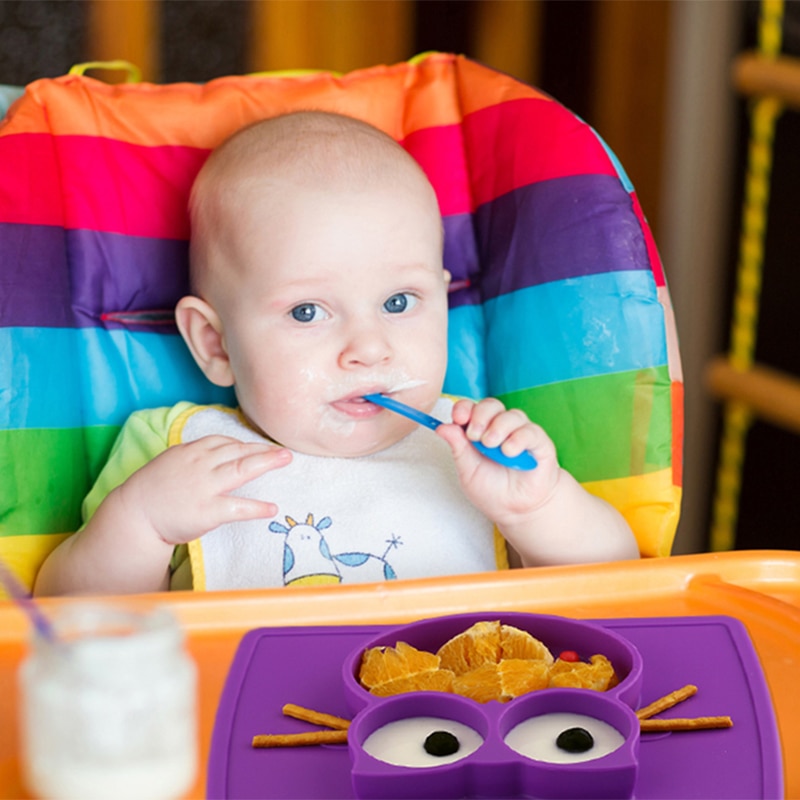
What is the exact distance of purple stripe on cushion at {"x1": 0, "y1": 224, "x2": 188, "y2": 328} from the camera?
1132 mm

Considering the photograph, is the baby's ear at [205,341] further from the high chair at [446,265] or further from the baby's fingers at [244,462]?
the baby's fingers at [244,462]

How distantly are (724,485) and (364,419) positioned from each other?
1363 mm

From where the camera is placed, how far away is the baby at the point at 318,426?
1024 millimetres

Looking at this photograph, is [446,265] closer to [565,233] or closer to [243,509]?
[565,233]

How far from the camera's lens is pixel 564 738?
2.16 feet

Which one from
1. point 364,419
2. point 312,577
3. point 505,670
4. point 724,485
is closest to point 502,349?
point 364,419

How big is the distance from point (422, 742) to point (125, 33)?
5.54 ft

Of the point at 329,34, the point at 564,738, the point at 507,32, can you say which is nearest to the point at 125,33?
the point at 329,34

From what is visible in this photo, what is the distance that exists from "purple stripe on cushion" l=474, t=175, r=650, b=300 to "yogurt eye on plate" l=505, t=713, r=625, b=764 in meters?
0.58

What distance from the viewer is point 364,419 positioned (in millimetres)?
1103

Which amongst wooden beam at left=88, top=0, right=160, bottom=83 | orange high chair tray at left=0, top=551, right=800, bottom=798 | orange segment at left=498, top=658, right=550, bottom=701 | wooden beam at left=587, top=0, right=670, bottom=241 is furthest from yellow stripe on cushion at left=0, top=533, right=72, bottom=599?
wooden beam at left=587, top=0, right=670, bottom=241

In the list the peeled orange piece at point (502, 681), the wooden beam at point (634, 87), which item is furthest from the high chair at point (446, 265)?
the wooden beam at point (634, 87)

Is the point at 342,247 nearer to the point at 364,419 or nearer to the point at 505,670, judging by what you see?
the point at 364,419

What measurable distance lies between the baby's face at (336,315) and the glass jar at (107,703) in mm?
589
